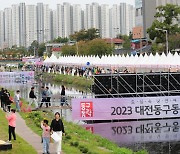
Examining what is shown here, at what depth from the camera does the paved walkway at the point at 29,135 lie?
59.1ft

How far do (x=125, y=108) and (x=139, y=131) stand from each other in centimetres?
267

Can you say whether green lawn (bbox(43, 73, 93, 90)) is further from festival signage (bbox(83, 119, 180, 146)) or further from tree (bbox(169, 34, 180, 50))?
festival signage (bbox(83, 119, 180, 146))

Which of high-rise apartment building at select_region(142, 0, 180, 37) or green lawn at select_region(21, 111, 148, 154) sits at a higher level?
high-rise apartment building at select_region(142, 0, 180, 37)

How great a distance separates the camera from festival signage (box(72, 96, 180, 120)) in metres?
28.4

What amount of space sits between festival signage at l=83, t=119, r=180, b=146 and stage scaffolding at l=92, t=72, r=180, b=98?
127 inches

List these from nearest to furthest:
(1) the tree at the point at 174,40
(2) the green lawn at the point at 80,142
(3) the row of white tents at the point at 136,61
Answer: (2) the green lawn at the point at 80,142 → (3) the row of white tents at the point at 136,61 → (1) the tree at the point at 174,40

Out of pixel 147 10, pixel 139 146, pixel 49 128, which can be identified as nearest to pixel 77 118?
pixel 139 146

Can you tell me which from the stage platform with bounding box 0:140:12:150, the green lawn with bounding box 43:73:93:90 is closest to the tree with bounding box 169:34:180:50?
the green lawn with bounding box 43:73:93:90

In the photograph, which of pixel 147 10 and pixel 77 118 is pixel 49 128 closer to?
pixel 77 118

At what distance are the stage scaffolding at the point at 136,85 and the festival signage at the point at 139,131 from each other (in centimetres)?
322

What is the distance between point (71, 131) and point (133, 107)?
6.77 m

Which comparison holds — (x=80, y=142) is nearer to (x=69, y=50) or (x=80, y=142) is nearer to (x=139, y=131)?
(x=139, y=131)

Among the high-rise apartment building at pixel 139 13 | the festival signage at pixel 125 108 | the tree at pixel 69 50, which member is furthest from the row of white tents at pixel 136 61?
the high-rise apartment building at pixel 139 13

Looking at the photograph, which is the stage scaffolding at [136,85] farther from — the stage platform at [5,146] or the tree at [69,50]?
the tree at [69,50]
